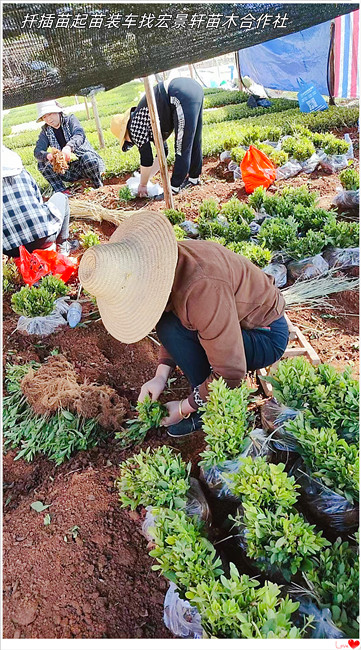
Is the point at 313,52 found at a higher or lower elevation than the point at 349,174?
higher

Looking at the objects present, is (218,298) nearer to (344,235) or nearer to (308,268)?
(308,268)

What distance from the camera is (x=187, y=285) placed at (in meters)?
1.87

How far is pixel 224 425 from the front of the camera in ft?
5.96

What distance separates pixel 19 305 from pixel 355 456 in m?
2.45

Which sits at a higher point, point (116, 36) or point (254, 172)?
point (116, 36)

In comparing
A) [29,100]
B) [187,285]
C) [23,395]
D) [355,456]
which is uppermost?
[29,100]

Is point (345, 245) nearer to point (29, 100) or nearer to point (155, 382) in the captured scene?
point (155, 382)

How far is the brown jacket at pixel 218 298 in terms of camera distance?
1.87m

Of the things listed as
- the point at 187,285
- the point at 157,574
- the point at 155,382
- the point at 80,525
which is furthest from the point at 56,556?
the point at 187,285

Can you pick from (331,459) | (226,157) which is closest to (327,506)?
(331,459)

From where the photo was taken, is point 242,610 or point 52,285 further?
point 52,285

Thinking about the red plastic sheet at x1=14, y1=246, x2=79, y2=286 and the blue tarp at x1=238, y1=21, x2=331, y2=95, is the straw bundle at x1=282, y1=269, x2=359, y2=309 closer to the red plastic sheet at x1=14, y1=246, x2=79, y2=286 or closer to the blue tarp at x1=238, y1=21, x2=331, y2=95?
the red plastic sheet at x1=14, y1=246, x2=79, y2=286

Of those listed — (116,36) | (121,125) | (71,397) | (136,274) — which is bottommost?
(71,397)

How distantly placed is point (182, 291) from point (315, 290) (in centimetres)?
175
